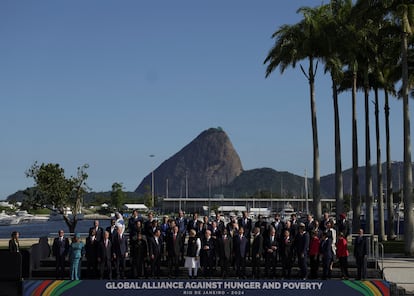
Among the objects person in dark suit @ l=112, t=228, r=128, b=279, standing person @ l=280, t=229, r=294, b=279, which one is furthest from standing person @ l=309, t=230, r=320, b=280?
person in dark suit @ l=112, t=228, r=128, b=279

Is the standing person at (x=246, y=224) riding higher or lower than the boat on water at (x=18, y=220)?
higher

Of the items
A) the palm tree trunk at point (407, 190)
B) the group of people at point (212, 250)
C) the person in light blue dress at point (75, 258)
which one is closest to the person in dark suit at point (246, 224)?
the group of people at point (212, 250)

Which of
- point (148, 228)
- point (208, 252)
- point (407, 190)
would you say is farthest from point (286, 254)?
point (407, 190)

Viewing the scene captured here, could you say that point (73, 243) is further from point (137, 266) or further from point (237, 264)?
point (237, 264)

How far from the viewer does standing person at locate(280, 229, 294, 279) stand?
23.1m

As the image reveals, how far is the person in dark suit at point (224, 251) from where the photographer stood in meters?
22.8

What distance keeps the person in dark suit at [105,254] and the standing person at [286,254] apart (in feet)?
19.6

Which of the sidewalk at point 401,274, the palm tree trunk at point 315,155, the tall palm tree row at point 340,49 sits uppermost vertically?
the tall palm tree row at point 340,49

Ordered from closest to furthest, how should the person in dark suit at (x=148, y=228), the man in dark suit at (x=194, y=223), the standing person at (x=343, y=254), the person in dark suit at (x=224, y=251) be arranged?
the person in dark suit at (x=224, y=251) → the standing person at (x=343, y=254) → the person in dark suit at (x=148, y=228) → the man in dark suit at (x=194, y=223)

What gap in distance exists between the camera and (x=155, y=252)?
22.8 metres

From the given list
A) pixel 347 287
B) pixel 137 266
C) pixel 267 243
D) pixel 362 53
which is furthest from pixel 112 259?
pixel 362 53

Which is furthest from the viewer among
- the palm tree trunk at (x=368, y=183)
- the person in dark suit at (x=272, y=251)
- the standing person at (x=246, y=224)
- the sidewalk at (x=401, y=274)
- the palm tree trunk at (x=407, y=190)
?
the palm tree trunk at (x=368, y=183)

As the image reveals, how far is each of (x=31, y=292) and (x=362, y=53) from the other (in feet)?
97.7

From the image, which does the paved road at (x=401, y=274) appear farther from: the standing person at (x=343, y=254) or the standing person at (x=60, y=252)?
the standing person at (x=60, y=252)
